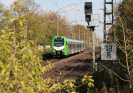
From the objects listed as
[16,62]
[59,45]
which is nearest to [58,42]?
[59,45]

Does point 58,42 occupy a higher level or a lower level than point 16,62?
lower

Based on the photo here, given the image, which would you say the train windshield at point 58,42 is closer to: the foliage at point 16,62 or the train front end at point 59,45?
the train front end at point 59,45

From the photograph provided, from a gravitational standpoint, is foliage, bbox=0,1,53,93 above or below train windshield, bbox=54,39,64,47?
above

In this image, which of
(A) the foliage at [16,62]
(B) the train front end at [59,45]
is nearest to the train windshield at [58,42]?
(B) the train front end at [59,45]

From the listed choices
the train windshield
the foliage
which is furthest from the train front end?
the foliage

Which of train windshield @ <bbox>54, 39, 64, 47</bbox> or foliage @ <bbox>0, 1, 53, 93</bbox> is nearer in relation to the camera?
foliage @ <bbox>0, 1, 53, 93</bbox>

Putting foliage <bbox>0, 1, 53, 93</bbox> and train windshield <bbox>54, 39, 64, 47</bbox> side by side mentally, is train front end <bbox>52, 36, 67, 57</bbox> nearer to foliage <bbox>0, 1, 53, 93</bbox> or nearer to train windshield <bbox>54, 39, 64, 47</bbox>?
train windshield <bbox>54, 39, 64, 47</bbox>

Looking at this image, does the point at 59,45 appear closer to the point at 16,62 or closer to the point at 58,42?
the point at 58,42

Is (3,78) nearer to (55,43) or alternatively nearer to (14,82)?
(14,82)

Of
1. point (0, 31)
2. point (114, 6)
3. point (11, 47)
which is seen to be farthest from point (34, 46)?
point (114, 6)

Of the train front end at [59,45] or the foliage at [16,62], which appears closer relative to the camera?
the foliage at [16,62]

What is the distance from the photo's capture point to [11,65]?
7.85ft

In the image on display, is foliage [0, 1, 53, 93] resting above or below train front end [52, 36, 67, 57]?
above

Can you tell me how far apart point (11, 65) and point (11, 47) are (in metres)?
0.27
